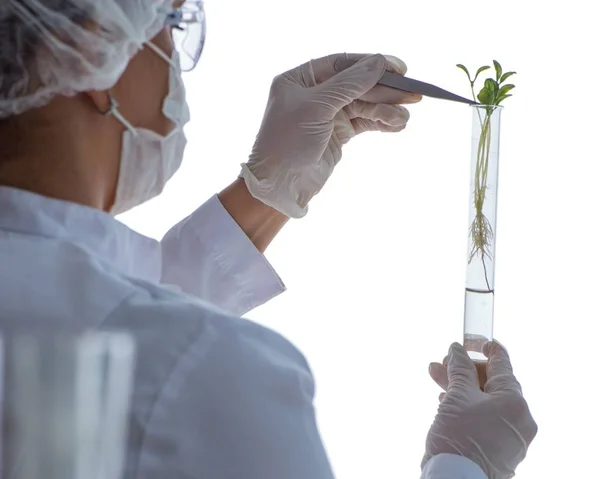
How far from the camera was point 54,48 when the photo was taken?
0.79 metres

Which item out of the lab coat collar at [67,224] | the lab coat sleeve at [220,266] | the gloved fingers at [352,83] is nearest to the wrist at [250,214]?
the lab coat sleeve at [220,266]

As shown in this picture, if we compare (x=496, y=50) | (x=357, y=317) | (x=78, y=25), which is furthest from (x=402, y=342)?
(x=78, y=25)

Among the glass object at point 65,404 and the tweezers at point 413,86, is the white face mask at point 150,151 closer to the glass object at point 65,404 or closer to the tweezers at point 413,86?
the glass object at point 65,404

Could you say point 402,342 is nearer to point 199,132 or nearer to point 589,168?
point 589,168

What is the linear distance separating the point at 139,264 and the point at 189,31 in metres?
0.33

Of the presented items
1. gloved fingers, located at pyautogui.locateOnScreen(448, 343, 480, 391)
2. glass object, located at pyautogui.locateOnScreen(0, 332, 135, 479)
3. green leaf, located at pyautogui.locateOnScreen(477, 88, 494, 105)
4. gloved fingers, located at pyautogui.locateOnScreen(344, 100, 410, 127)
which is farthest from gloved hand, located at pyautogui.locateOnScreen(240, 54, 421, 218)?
glass object, located at pyautogui.locateOnScreen(0, 332, 135, 479)

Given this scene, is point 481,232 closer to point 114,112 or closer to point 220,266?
point 220,266

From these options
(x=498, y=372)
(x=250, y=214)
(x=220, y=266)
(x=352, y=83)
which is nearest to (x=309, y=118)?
(x=352, y=83)

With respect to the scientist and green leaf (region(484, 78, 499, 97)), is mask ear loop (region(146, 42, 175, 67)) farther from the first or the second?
green leaf (region(484, 78, 499, 97))

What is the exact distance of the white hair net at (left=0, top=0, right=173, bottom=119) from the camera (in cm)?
79

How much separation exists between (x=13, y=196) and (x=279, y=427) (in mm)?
394

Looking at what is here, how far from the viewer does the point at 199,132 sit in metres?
1.75

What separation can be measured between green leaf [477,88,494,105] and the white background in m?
0.45

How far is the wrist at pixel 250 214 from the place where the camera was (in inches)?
54.9
